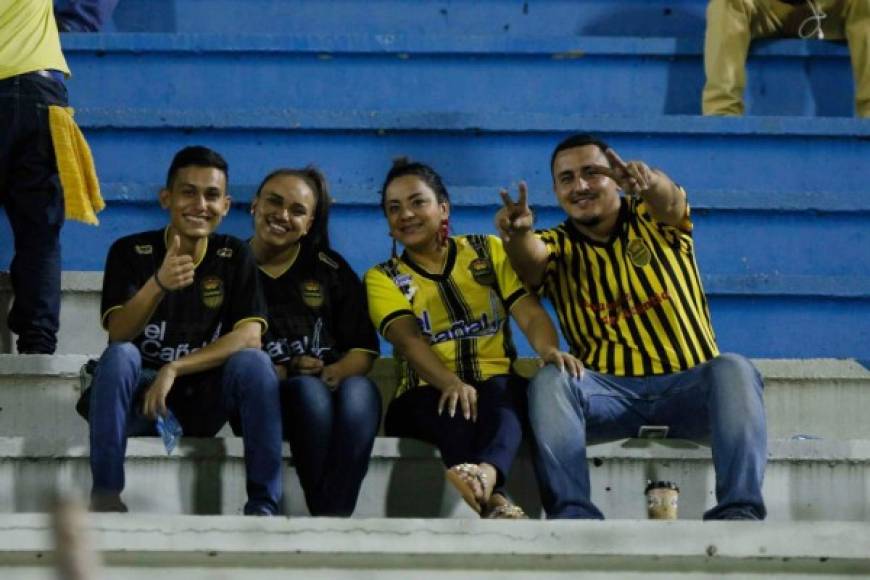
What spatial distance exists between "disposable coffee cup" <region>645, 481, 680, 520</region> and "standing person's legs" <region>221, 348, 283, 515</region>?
594mm

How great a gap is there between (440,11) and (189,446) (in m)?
2.41

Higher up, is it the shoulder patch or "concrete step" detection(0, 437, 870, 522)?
the shoulder patch

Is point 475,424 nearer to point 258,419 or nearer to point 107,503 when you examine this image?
point 258,419

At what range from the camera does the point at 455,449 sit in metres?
2.29

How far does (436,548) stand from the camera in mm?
1766

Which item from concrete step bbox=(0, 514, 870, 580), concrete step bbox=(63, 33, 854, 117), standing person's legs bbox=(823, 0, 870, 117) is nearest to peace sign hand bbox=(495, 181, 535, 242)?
concrete step bbox=(0, 514, 870, 580)

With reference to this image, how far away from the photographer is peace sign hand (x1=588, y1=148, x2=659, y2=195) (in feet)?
7.93

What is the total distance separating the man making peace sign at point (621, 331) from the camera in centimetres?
217

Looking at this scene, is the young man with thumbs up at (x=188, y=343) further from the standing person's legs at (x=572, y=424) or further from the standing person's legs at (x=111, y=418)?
the standing person's legs at (x=572, y=424)

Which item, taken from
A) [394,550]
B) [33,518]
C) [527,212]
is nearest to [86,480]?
[33,518]

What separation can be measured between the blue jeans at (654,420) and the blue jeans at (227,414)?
0.43 m

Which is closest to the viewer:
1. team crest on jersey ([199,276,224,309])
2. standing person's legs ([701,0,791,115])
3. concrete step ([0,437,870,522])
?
concrete step ([0,437,870,522])

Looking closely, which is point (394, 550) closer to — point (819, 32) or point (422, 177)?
point (422, 177)

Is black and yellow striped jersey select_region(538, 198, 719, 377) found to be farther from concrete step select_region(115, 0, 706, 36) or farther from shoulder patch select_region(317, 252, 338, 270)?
concrete step select_region(115, 0, 706, 36)
